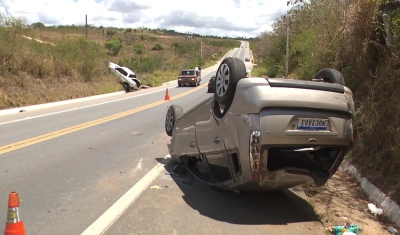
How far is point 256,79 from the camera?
4266 mm

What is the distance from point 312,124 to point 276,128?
1.51 feet

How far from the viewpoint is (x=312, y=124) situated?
13.9ft

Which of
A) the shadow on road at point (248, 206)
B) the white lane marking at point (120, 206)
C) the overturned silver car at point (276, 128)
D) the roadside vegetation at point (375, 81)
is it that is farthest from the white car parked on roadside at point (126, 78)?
the overturned silver car at point (276, 128)

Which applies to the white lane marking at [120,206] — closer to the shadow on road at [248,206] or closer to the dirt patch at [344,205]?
the shadow on road at [248,206]

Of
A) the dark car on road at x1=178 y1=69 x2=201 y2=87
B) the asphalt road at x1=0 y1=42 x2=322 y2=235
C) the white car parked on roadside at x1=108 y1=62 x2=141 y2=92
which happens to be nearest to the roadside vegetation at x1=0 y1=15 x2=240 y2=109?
the white car parked on roadside at x1=108 y1=62 x2=141 y2=92

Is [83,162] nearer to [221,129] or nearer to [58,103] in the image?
[221,129]

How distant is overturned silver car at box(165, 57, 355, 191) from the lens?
4.12 m

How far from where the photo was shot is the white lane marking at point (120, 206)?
14.2ft

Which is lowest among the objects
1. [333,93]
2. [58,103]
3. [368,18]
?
[58,103]

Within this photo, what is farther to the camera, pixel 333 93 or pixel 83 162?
pixel 83 162

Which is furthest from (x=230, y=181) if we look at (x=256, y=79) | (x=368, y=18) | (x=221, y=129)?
(x=368, y=18)

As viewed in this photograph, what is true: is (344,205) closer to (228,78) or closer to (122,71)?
(228,78)

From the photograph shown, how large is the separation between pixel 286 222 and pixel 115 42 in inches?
3347

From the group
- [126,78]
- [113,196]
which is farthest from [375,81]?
[126,78]
